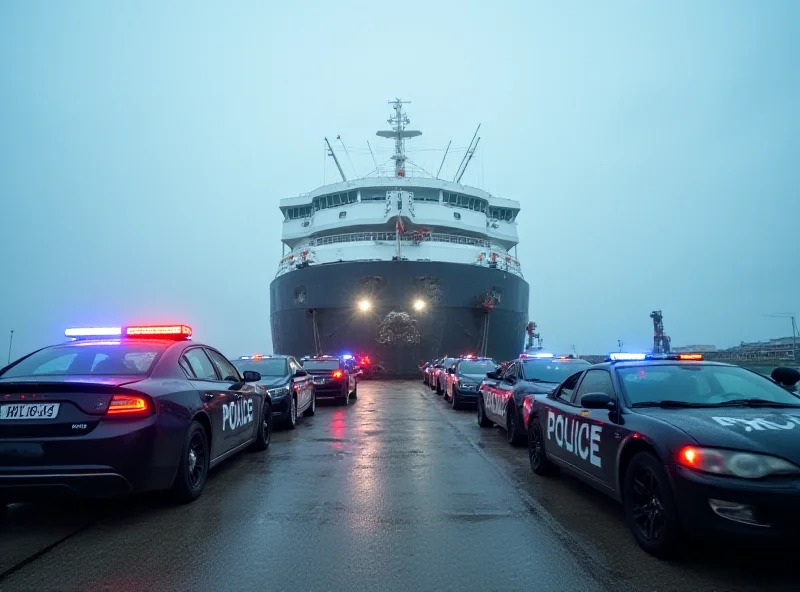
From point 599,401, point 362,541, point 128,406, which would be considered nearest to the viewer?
point 362,541

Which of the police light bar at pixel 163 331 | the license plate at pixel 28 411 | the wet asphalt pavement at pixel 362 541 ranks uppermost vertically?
the police light bar at pixel 163 331

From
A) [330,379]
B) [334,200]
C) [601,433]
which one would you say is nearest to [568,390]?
[601,433]

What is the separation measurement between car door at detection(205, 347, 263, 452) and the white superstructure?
17.7 metres

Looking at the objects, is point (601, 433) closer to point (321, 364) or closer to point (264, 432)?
point (264, 432)

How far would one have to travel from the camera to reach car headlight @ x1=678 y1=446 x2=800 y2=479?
11.0 ft

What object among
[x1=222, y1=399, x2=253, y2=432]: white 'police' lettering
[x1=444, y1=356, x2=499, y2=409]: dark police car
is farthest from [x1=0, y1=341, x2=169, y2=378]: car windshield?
[x1=444, y1=356, x2=499, y2=409]: dark police car

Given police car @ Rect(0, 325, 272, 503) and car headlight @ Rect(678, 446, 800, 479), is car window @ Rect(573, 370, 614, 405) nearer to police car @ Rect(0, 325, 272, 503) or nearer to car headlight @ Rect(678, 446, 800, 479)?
car headlight @ Rect(678, 446, 800, 479)

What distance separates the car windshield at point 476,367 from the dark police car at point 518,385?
405cm

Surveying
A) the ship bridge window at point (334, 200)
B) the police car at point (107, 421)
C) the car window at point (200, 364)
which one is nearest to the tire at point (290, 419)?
the car window at point (200, 364)

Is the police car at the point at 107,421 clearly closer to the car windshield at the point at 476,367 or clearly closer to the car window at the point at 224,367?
the car window at the point at 224,367

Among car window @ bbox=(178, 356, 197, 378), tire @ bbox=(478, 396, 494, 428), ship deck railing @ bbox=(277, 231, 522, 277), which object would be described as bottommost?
tire @ bbox=(478, 396, 494, 428)

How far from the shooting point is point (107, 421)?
4328 millimetres

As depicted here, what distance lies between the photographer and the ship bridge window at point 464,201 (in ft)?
96.2

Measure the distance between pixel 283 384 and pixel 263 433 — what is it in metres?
2.07
